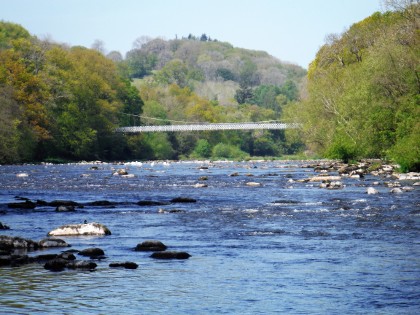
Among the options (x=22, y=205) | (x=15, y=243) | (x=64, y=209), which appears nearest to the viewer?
(x=15, y=243)

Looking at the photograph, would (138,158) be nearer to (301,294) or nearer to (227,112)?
(227,112)

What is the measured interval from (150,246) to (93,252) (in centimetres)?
181

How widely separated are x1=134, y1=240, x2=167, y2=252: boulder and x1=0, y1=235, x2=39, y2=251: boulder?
2.47 meters

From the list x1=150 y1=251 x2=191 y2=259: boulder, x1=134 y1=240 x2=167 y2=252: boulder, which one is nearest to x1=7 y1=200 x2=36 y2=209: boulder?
x1=134 y1=240 x2=167 y2=252: boulder

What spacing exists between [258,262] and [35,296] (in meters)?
5.37

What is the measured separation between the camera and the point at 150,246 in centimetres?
1984

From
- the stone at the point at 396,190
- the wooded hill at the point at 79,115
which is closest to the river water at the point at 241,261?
the stone at the point at 396,190

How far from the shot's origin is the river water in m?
13.8

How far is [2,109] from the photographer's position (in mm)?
79875

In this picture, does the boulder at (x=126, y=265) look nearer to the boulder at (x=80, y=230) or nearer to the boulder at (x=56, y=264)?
the boulder at (x=56, y=264)

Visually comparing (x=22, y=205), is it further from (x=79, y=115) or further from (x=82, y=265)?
(x=79, y=115)

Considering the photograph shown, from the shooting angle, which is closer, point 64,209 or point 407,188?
point 64,209

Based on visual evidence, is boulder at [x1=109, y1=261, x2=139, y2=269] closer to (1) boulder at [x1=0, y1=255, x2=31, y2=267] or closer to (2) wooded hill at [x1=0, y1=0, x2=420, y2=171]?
(1) boulder at [x1=0, y1=255, x2=31, y2=267]

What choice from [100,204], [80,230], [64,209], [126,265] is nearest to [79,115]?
[100,204]
